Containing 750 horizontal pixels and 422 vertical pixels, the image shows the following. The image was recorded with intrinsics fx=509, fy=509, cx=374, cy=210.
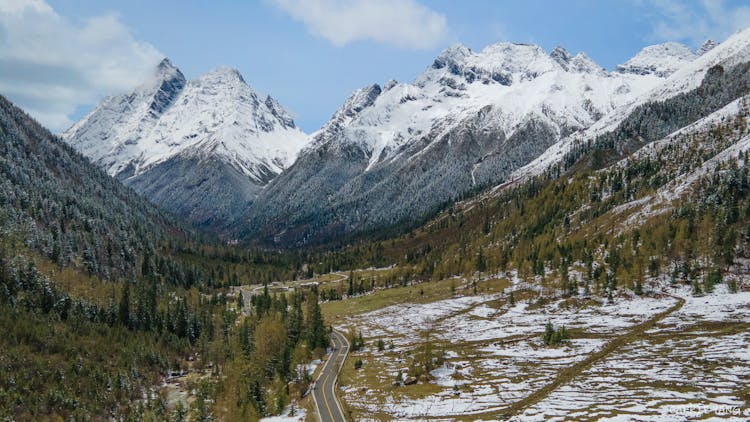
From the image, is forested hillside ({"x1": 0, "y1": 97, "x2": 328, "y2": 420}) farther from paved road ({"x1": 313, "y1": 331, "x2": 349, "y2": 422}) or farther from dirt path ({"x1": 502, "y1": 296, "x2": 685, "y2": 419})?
dirt path ({"x1": 502, "y1": 296, "x2": 685, "y2": 419})

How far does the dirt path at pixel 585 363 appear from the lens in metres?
79.0

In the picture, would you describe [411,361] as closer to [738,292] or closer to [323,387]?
[323,387]

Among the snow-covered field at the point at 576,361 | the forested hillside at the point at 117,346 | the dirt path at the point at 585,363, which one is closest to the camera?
the snow-covered field at the point at 576,361

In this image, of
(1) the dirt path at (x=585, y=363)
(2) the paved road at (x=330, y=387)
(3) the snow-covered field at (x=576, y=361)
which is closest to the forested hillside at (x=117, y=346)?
(2) the paved road at (x=330, y=387)

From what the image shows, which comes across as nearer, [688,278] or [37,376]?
[37,376]

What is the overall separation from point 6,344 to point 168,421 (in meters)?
53.2

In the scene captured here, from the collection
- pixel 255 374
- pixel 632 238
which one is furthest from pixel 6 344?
pixel 632 238

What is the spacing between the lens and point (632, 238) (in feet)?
642

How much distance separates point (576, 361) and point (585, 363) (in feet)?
8.69

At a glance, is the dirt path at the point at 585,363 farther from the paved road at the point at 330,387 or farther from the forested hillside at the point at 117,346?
the forested hillside at the point at 117,346

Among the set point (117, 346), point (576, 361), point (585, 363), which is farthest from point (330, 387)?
point (117, 346)

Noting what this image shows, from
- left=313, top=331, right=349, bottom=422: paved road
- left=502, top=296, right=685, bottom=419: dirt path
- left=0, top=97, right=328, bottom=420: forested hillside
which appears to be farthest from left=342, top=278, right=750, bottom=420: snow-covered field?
left=0, top=97, right=328, bottom=420: forested hillside

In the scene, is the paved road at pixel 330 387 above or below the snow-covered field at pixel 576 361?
below

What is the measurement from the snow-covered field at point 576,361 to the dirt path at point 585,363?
3.88ft
